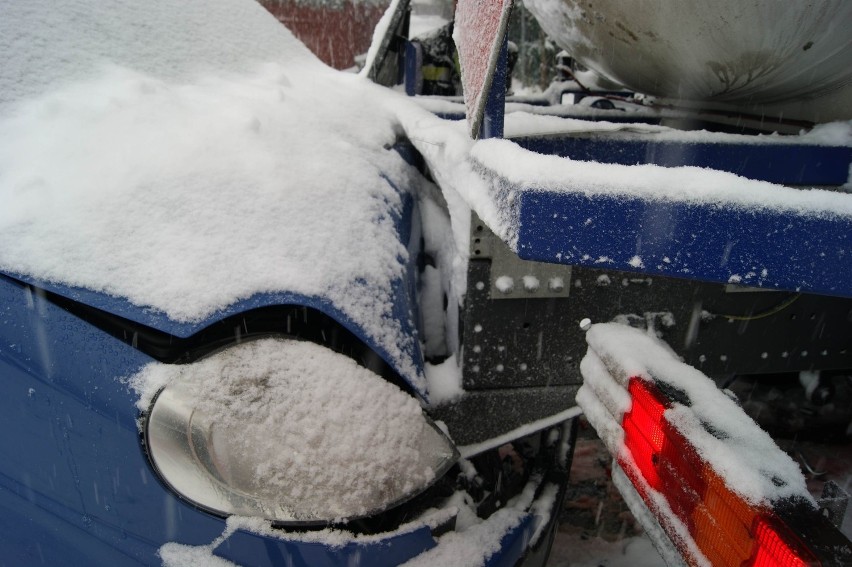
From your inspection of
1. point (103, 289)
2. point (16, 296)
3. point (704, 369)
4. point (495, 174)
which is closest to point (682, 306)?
point (704, 369)

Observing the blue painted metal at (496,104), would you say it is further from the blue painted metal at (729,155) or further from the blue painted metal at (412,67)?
the blue painted metal at (412,67)

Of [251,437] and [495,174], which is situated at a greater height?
[495,174]

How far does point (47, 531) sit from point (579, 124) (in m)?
1.47

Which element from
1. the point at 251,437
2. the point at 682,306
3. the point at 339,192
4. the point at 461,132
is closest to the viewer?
the point at 251,437

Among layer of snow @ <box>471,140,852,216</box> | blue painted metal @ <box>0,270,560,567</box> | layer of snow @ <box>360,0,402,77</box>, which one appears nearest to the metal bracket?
layer of snow @ <box>471,140,852,216</box>

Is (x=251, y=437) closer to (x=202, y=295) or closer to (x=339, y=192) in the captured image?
(x=202, y=295)

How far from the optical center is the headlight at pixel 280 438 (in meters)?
1.00

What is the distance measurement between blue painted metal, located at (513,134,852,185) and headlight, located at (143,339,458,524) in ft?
2.76

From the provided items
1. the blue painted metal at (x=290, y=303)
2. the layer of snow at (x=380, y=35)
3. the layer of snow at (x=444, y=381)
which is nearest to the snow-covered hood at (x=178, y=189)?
the blue painted metal at (x=290, y=303)

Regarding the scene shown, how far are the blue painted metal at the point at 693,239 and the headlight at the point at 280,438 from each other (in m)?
0.48

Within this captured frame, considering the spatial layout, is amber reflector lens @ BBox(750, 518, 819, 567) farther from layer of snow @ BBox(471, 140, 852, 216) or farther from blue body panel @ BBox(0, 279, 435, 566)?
blue body panel @ BBox(0, 279, 435, 566)

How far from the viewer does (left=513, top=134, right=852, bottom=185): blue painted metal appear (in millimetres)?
1510

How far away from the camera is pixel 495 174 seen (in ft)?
2.98

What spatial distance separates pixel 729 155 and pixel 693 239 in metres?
0.87
